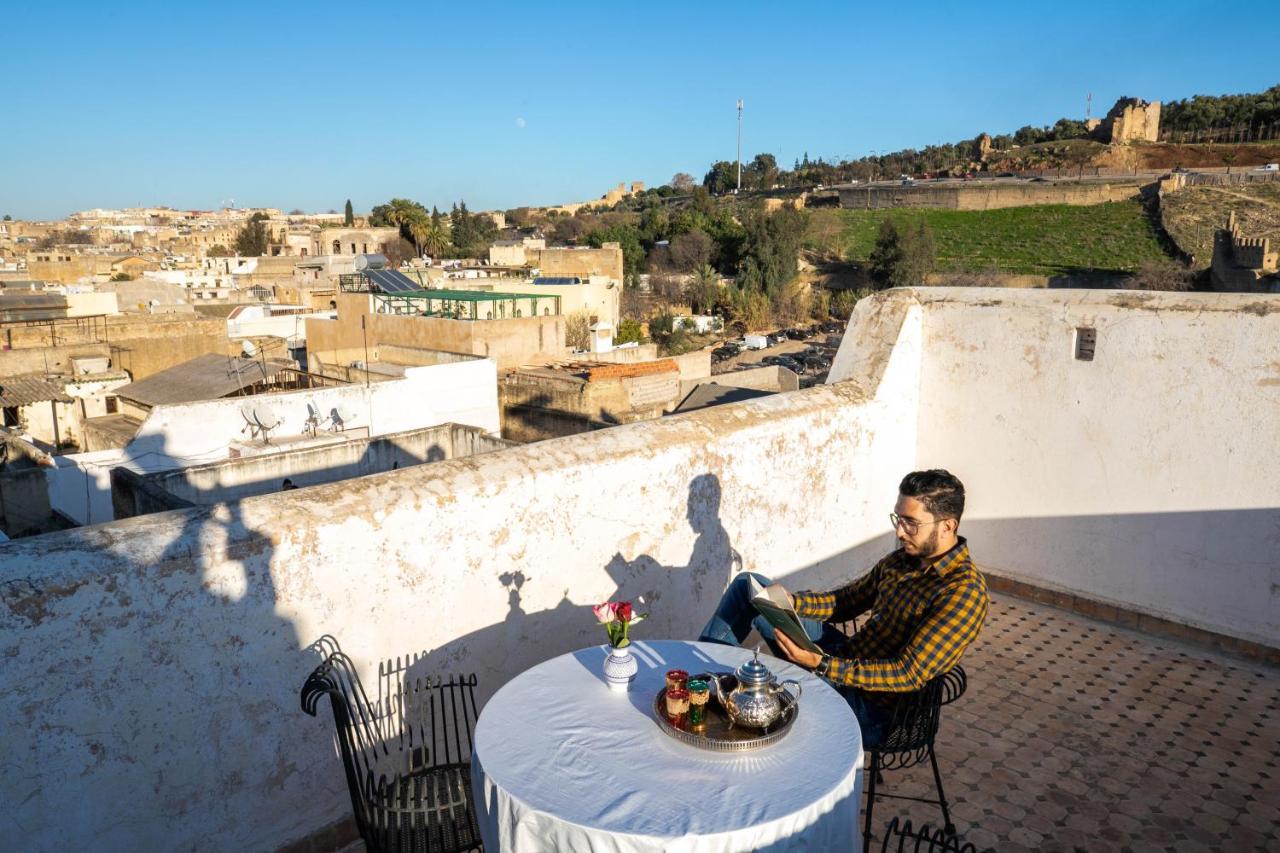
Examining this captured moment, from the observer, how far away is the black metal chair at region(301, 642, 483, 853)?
2.38 m

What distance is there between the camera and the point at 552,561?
3.48 meters

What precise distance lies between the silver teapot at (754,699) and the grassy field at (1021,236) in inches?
1669

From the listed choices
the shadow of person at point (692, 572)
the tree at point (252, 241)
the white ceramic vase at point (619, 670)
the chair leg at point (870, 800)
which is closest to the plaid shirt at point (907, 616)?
the chair leg at point (870, 800)

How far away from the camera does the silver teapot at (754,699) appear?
7.66 feet

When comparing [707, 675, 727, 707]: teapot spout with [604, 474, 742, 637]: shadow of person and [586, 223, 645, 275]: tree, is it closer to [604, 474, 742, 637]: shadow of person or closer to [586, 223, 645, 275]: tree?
[604, 474, 742, 637]: shadow of person

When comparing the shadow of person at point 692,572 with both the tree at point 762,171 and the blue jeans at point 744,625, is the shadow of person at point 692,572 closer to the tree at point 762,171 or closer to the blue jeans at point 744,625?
the blue jeans at point 744,625

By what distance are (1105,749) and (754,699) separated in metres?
2.15

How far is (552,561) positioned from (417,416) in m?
10.4

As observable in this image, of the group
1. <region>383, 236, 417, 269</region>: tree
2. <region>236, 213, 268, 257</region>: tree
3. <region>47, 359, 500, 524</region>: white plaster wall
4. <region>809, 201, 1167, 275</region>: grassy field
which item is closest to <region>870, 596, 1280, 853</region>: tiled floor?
<region>47, 359, 500, 524</region>: white plaster wall

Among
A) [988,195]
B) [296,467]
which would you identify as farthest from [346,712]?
[988,195]

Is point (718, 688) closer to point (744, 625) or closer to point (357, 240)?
point (744, 625)

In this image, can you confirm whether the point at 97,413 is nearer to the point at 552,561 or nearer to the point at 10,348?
the point at 10,348

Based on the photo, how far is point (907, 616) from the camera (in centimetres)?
295

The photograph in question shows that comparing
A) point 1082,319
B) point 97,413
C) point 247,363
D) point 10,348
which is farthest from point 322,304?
point 1082,319
